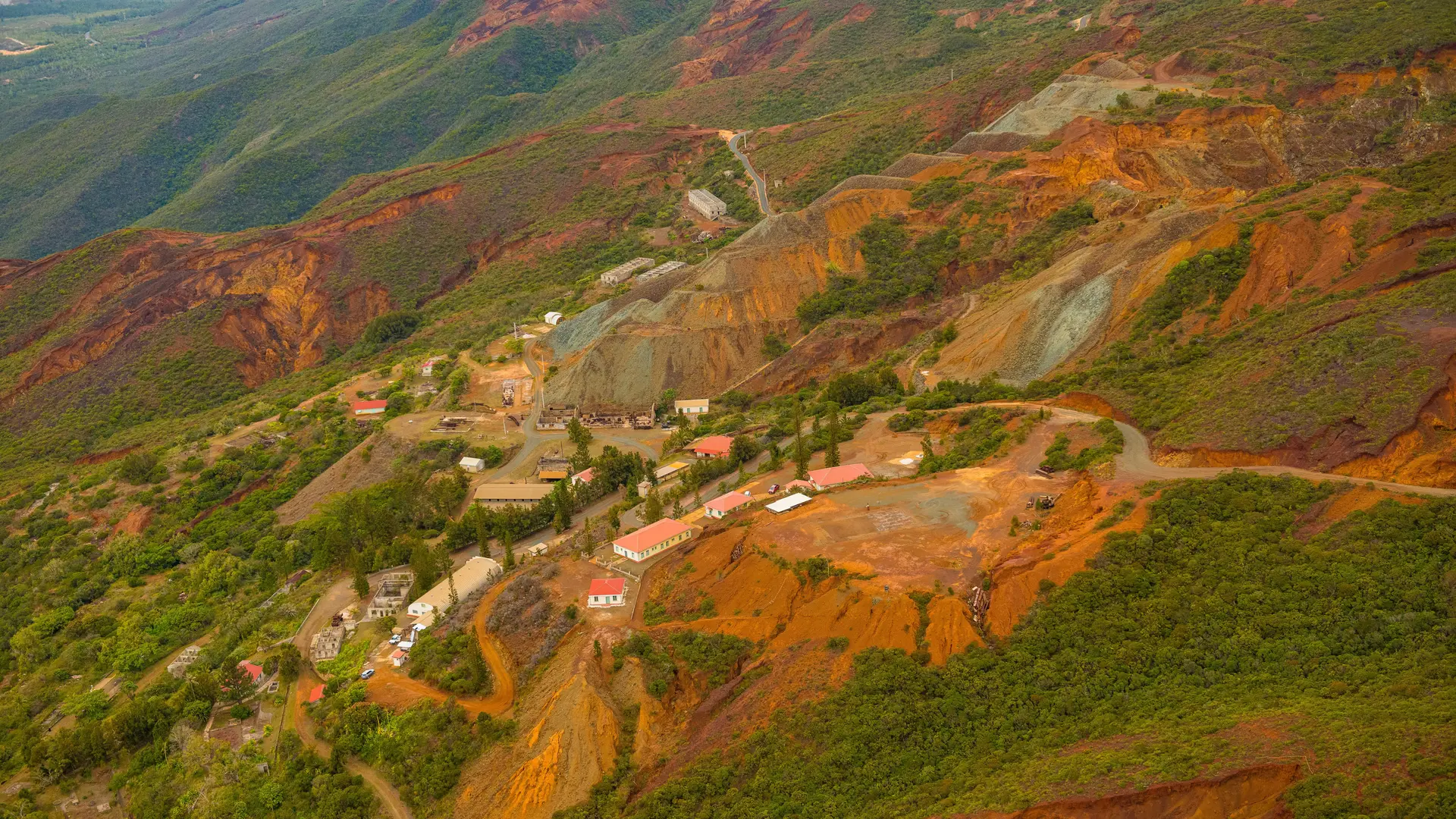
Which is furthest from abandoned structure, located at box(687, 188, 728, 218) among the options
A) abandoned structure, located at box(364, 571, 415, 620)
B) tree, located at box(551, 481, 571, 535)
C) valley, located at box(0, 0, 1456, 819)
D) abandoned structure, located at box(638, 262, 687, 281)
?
abandoned structure, located at box(364, 571, 415, 620)

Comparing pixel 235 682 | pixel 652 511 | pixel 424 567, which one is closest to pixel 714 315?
pixel 652 511

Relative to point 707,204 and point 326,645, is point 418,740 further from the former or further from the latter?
point 707,204

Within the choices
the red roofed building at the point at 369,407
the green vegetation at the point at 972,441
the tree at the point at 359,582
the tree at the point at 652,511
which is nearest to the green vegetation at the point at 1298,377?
the green vegetation at the point at 972,441

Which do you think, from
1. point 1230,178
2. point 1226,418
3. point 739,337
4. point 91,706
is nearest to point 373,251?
point 739,337

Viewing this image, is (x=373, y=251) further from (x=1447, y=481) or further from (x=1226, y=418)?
(x=1447, y=481)

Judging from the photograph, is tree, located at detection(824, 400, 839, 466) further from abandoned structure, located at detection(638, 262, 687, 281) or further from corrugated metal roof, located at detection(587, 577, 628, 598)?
abandoned structure, located at detection(638, 262, 687, 281)

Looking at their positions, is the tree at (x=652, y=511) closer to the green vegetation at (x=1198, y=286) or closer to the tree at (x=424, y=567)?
the tree at (x=424, y=567)
